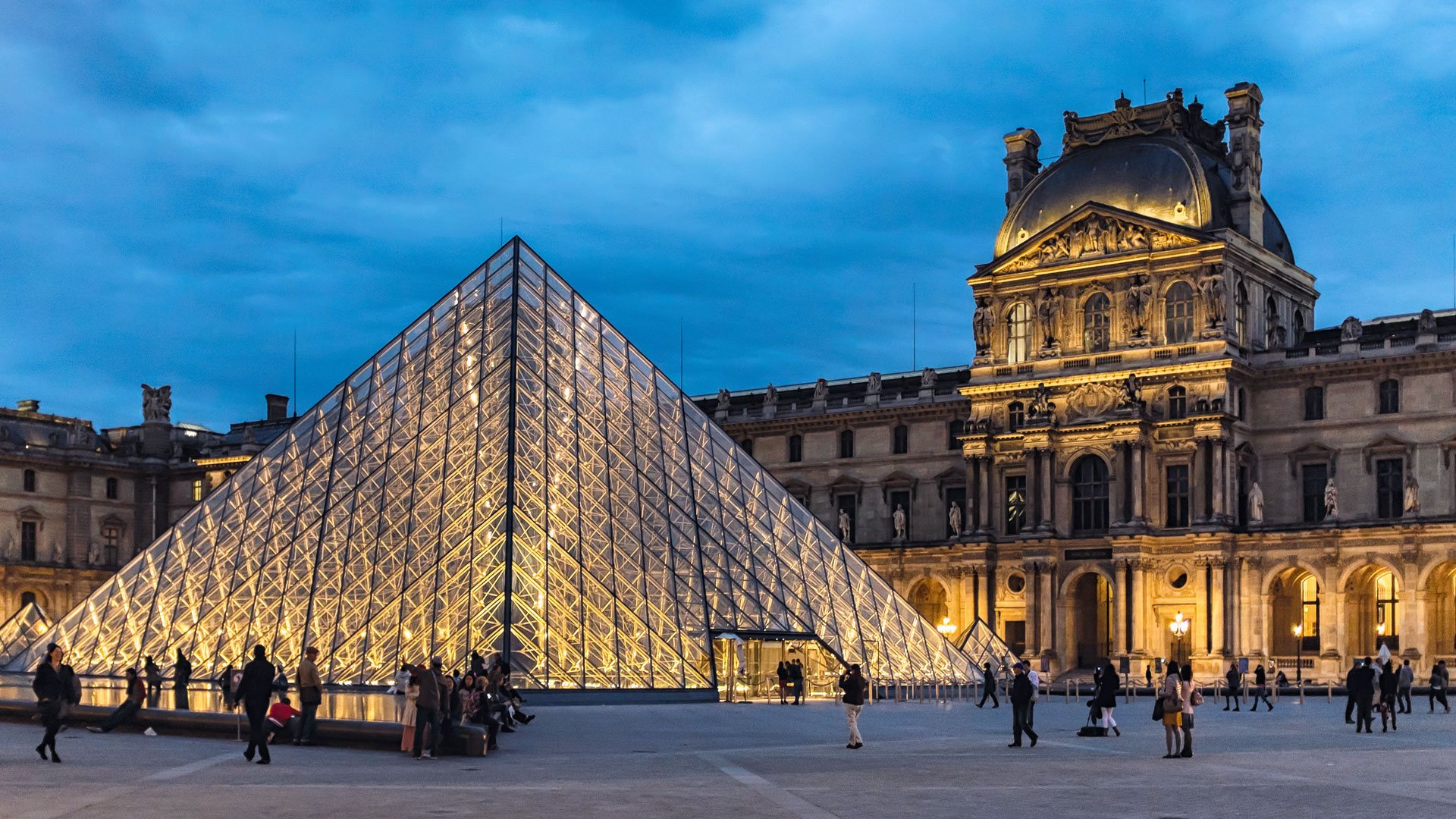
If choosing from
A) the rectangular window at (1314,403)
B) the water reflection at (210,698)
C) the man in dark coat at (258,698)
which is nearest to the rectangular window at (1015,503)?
the rectangular window at (1314,403)

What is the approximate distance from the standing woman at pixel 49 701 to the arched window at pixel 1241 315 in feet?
147

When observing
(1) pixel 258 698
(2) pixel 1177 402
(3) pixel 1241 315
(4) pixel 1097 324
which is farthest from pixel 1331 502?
(1) pixel 258 698

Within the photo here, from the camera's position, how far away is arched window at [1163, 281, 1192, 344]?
192ft

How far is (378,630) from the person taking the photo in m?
31.4

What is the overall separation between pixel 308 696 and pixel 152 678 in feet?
37.7

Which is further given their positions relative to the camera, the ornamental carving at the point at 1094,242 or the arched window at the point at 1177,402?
the ornamental carving at the point at 1094,242

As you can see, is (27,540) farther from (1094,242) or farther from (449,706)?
(449,706)

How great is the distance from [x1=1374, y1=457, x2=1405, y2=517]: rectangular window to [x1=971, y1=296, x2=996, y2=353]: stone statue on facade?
43.3ft

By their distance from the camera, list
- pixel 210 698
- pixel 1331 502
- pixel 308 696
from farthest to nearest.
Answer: pixel 1331 502 < pixel 210 698 < pixel 308 696

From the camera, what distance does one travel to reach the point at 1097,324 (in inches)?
2392

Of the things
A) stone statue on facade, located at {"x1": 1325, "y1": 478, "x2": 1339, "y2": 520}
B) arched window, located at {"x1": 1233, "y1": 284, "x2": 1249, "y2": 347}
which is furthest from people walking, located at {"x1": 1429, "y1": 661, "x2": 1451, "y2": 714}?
arched window, located at {"x1": 1233, "y1": 284, "x2": 1249, "y2": 347}

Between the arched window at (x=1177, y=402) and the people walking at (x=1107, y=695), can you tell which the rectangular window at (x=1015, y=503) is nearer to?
the arched window at (x=1177, y=402)

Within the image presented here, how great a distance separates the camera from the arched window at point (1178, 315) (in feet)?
192

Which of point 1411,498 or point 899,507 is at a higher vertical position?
point 899,507
